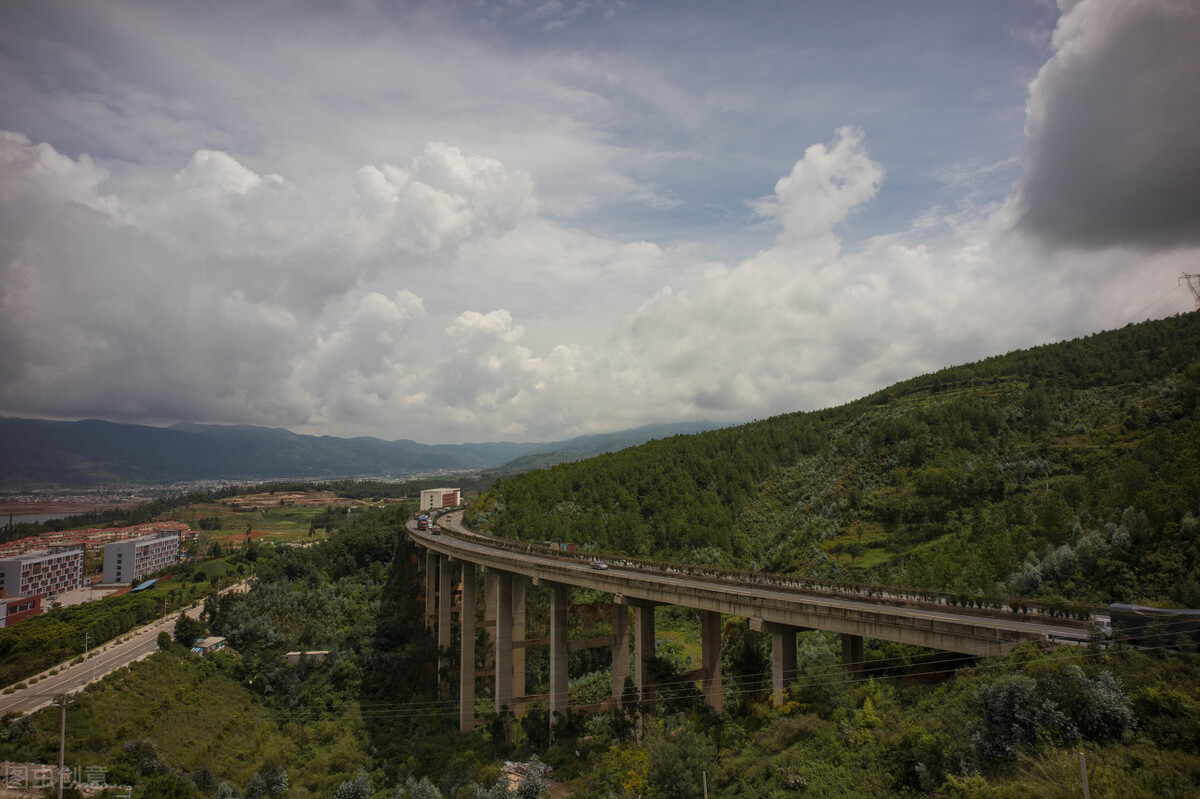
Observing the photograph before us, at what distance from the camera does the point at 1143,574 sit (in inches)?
1211

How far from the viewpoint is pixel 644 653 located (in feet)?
127

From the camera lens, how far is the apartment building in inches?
3878

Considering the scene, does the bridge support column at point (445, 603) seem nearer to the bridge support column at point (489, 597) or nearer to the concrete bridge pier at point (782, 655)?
the bridge support column at point (489, 597)

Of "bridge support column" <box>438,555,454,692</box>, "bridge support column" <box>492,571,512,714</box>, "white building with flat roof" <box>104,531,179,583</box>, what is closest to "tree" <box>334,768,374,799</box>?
"bridge support column" <box>492,571,512,714</box>

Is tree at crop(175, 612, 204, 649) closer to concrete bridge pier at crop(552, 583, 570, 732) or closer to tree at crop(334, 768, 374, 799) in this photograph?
tree at crop(334, 768, 374, 799)

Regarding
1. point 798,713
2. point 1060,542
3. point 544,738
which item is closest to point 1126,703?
point 798,713

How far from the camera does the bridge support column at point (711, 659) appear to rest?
35.2 meters

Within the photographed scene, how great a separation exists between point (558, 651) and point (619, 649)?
4.57 meters

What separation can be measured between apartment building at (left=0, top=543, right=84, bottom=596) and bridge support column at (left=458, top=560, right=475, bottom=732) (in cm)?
9264

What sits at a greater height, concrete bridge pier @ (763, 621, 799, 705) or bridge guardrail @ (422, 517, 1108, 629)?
bridge guardrail @ (422, 517, 1108, 629)

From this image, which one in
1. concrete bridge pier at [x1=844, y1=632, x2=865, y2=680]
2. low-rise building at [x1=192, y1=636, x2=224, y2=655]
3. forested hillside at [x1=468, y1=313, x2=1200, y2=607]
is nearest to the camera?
concrete bridge pier at [x1=844, y1=632, x2=865, y2=680]

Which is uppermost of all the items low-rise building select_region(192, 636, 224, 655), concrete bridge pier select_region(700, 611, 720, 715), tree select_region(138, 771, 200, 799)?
concrete bridge pier select_region(700, 611, 720, 715)

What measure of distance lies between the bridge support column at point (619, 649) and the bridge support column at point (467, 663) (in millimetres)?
15874

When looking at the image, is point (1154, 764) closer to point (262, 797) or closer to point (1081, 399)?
point (262, 797)
